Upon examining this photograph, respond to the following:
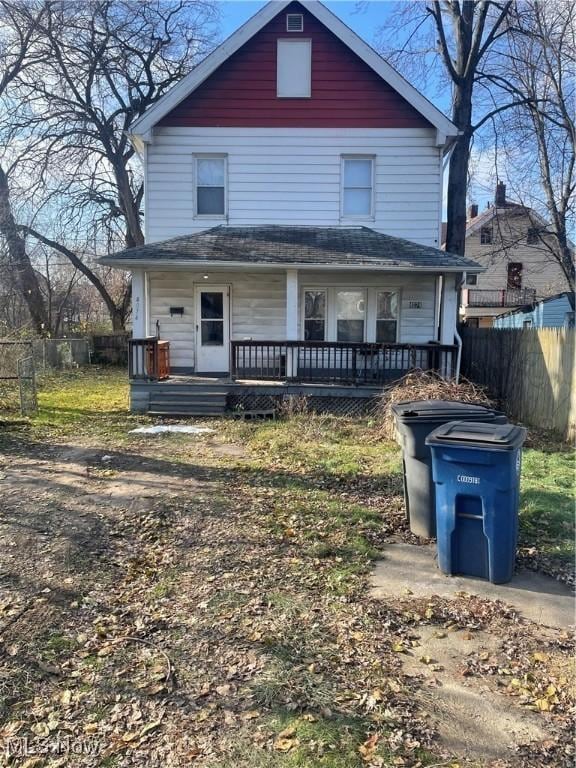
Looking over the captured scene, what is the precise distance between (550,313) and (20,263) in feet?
77.6

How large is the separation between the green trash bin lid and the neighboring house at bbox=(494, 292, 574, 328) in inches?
695

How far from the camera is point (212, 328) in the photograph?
13695 mm

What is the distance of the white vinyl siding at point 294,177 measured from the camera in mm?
13492

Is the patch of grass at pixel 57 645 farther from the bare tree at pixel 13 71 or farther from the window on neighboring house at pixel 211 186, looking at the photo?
the bare tree at pixel 13 71

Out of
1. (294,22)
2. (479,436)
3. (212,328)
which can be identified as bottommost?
(479,436)

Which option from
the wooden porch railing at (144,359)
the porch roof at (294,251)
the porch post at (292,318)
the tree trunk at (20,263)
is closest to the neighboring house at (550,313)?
the porch roof at (294,251)

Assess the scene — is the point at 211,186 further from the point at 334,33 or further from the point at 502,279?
the point at 502,279

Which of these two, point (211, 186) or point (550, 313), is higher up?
point (211, 186)

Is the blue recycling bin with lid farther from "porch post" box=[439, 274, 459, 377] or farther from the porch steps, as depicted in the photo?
"porch post" box=[439, 274, 459, 377]

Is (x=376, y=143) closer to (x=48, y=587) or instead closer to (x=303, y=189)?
(x=303, y=189)

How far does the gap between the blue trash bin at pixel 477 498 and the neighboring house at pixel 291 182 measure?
28.6 ft

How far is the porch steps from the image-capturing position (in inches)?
440

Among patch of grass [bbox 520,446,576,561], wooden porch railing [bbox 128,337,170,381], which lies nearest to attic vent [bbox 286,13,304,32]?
wooden porch railing [bbox 128,337,170,381]

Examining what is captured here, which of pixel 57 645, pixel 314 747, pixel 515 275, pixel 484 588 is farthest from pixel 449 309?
pixel 515 275
